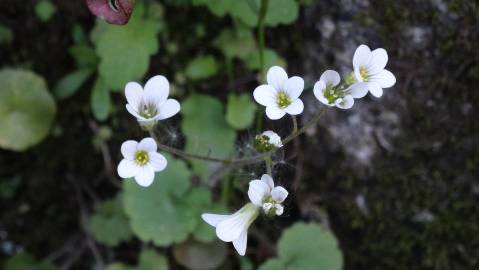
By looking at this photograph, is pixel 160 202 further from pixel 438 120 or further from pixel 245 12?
pixel 438 120

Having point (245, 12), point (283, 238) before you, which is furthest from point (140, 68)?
point (283, 238)

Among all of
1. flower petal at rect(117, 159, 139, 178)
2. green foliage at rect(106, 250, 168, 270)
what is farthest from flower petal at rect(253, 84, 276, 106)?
green foliage at rect(106, 250, 168, 270)

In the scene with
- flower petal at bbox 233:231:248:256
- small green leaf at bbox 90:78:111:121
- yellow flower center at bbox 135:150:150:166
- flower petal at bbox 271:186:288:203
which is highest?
yellow flower center at bbox 135:150:150:166

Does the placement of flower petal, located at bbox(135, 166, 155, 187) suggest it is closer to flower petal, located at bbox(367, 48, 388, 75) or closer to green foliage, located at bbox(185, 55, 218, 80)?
flower petal, located at bbox(367, 48, 388, 75)

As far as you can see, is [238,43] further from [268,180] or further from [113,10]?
[268,180]

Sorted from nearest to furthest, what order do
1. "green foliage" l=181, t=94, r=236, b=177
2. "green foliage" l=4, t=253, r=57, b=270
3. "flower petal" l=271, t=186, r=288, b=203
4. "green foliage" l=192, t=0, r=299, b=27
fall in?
1. "flower petal" l=271, t=186, r=288, b=203
2. "green foliage" l=192, t=0, r=299, b=27
3. "green foliage" l=181, t=94, r=236, b=177
4. "green foliage" l=4, t=253, r=57, b=270

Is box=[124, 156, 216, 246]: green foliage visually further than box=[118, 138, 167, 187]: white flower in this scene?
Yes

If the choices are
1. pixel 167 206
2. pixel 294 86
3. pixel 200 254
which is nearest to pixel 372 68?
pixel 294 86
